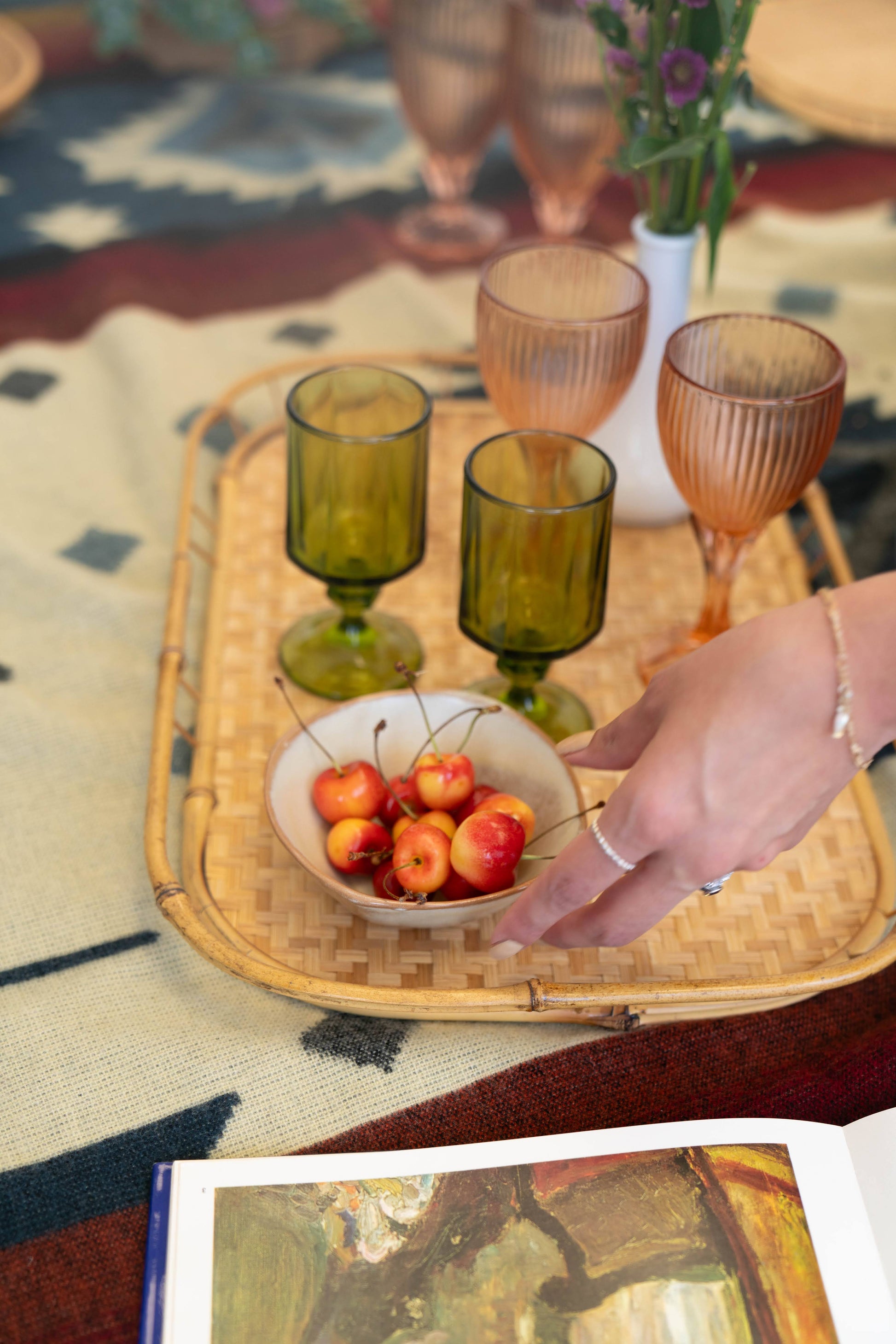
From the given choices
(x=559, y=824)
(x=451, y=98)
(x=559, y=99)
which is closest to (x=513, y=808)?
(x=559, y=824)

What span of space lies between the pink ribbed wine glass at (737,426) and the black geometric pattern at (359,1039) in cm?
25

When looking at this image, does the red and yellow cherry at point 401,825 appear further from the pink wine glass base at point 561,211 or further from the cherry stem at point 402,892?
the pink wine glass base at point 561,211

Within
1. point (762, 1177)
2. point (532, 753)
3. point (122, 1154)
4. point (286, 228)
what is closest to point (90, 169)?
point (286, 228)

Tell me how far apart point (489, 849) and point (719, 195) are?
1.49 feet

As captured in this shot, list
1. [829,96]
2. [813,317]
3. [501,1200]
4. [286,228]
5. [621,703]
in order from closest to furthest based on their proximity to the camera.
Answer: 1. [501,1200]
2. [621,703]
3. [829,96]
4. [813,317]
5. [286,228]

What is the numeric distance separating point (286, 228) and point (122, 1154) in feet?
3.46

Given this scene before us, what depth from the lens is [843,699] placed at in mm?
470

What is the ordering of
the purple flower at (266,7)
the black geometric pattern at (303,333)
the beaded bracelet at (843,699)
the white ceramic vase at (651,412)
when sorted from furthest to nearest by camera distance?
the purple flower at (266,7)
the black geometric pattern at (303,333)
the white ceramic vase at (651,412)
the beaded bracelet at (843,699)

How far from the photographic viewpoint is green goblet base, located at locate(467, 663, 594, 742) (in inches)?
28.5

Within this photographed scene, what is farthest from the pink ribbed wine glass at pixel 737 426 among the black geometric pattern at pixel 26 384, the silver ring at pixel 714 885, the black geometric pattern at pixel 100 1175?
the black geometric pattern at pixel 26 384

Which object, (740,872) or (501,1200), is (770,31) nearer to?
(740,872)

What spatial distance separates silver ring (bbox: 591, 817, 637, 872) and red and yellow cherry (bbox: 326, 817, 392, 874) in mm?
145

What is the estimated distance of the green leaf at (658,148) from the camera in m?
0.70

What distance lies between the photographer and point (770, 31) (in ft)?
4.04
